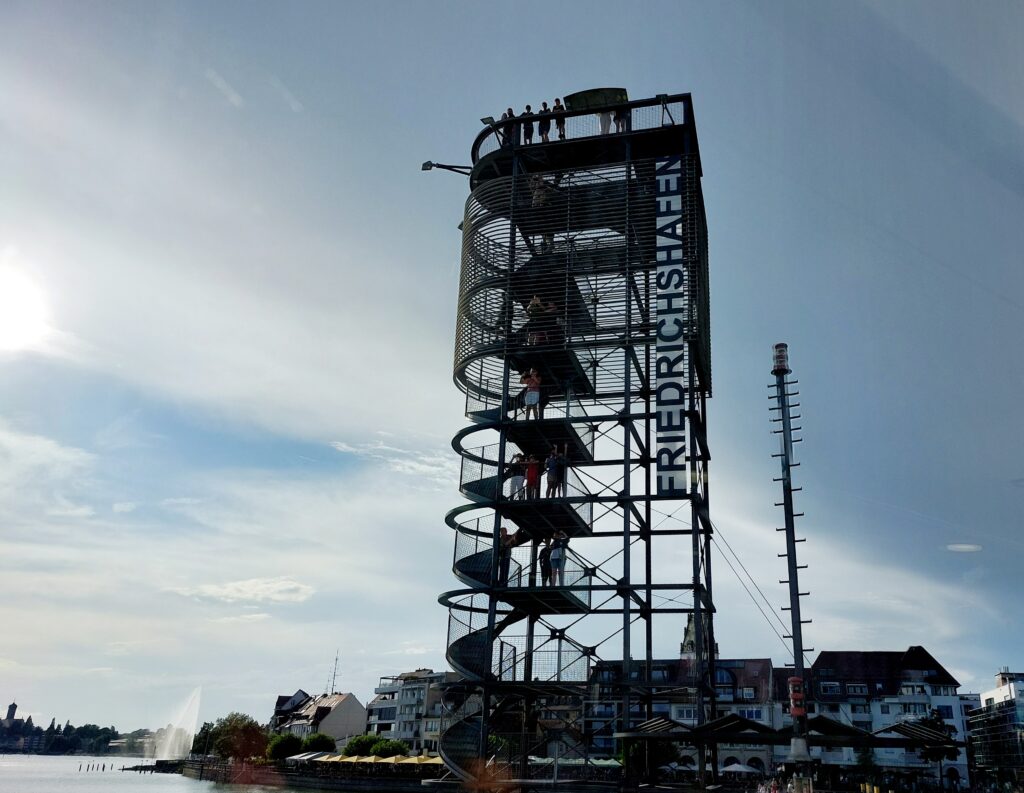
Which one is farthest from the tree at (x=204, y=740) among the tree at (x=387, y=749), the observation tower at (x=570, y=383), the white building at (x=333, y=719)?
the observation tower at (x=570, y=383)

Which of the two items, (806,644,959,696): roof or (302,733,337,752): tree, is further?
(302,733,337,752): tree

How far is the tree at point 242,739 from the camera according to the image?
378 feet

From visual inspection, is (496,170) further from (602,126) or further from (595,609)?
(595,609)

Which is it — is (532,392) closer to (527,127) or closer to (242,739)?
(527,127)

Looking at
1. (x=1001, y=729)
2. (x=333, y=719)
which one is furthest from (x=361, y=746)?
(x=1001, y=729)

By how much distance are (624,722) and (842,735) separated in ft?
28.7

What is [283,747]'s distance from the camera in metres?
106

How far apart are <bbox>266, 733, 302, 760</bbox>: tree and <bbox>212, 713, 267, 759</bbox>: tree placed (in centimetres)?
989

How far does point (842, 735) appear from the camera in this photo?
73.4 ft

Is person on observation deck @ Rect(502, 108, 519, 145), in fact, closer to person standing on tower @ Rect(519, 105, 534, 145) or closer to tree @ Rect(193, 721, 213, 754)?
person standing on tower @ Rect(519, 105, 534, 145)

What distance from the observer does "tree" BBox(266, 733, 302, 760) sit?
343ft

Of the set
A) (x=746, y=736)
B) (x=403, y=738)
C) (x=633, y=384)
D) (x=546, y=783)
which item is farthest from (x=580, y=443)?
(x=403, y=738)

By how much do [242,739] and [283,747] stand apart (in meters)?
13.4

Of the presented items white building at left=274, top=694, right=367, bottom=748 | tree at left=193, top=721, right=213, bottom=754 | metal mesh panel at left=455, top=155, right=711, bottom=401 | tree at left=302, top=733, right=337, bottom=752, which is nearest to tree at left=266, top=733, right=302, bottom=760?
tree at left=302, top=733, right=337, bottom=752
